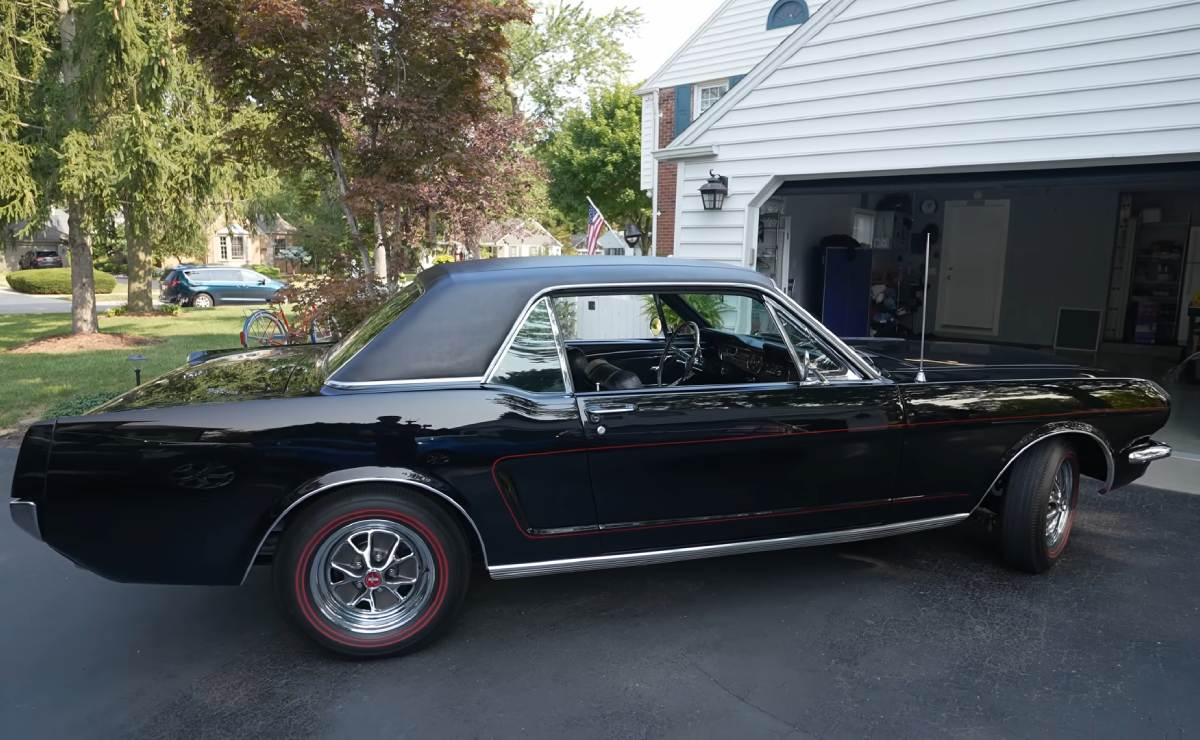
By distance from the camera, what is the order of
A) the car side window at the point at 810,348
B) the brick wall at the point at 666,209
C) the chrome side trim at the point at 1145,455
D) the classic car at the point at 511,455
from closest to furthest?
the classic car at the point at 511,455 < the car side window at the point at 810,348 < the chrome side trim at the point at 1145,455 < the brick wall at the point at 666,209

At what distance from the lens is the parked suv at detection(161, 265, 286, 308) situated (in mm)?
22719

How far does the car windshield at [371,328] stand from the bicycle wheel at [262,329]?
25.5 feet

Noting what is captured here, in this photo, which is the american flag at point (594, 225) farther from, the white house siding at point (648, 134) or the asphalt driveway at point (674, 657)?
the asphalt driveway at point (674, 657)

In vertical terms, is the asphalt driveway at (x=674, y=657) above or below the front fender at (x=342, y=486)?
below

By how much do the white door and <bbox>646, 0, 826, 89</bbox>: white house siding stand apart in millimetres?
4360

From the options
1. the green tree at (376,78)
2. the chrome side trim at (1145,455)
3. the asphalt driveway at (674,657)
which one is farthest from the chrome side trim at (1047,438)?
the green tree at (376,78)

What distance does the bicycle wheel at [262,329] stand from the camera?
1088 centimetres

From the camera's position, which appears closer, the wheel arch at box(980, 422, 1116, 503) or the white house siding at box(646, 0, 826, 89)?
the wheel arch at box(980, 422, 1116, 503)

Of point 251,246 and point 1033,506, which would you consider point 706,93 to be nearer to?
point 1033,506

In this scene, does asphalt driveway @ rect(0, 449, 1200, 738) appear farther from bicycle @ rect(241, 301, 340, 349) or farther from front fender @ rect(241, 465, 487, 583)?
bicycle @ rect(241, 301, 340, 349)

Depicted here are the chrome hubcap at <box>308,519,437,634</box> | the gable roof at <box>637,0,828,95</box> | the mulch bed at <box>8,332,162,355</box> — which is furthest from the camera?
the gable roof at <box>637,0,828,95</box>

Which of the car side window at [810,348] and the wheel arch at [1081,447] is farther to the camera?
the wheel arch at [1081,447]

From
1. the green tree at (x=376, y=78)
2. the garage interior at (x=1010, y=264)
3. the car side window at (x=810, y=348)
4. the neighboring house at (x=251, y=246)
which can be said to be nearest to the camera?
the car side window at (x=810, y=348)

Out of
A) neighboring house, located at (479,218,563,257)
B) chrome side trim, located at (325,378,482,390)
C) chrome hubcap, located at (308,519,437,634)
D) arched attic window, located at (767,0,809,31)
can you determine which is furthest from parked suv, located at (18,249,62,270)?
chrome hubcap, located at (308,519,437,634)
